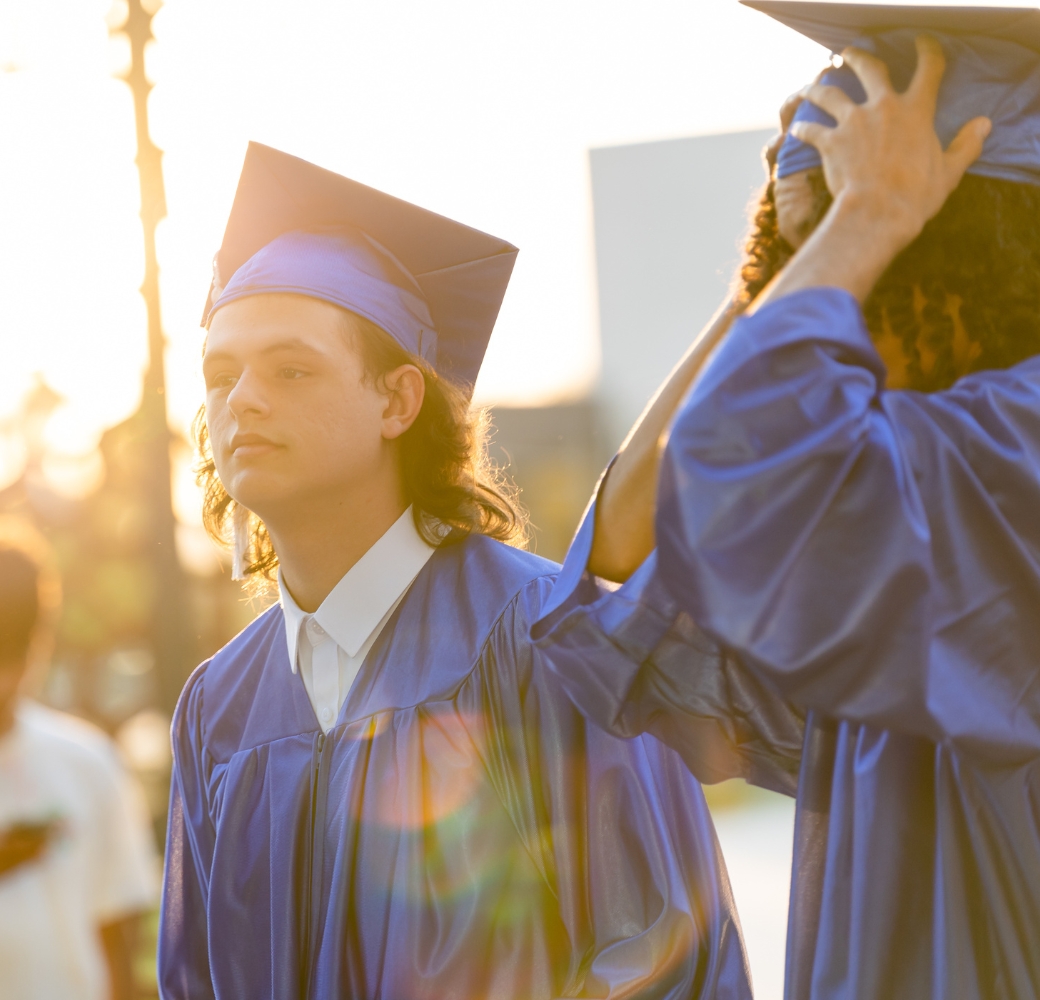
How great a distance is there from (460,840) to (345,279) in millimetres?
966

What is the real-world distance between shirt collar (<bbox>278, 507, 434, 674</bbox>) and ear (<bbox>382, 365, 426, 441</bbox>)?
0.55ft

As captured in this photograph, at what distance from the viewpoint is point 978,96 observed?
1.46 metres

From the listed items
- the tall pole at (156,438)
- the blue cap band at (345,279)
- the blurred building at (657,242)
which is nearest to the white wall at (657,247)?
the blurred building at (657,242)

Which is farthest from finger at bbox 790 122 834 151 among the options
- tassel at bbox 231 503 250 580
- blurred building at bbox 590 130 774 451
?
blurred building at bbox 590 130 774 451

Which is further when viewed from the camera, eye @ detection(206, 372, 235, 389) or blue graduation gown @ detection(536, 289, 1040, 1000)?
eye @ detection(206, 372, 235, 389)

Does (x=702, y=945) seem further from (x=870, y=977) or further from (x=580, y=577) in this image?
(x=580, y=577)

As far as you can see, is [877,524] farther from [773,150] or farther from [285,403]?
[285,403]

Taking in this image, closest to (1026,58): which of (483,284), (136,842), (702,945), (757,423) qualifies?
(757,423)

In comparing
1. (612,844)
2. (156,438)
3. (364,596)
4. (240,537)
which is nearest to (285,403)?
(364,596)

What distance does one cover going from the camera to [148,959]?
7.30m

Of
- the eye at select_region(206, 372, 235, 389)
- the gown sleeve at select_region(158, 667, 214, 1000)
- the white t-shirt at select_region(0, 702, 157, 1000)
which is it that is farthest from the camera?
the white t-shirt at select_region(0, 702, 157, 1000)

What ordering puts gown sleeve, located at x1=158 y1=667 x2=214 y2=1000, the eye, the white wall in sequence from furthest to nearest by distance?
→ the white wall → gown sleeve, located at x1=158 y1=667 x2=214 y2=1000 → the eye

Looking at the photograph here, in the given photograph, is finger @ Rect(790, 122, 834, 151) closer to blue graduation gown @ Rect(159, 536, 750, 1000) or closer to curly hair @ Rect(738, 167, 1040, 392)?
curly hair @ Rect(738, 167, 1040, 392)

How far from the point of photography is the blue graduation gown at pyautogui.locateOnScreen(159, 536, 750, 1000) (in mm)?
1912
